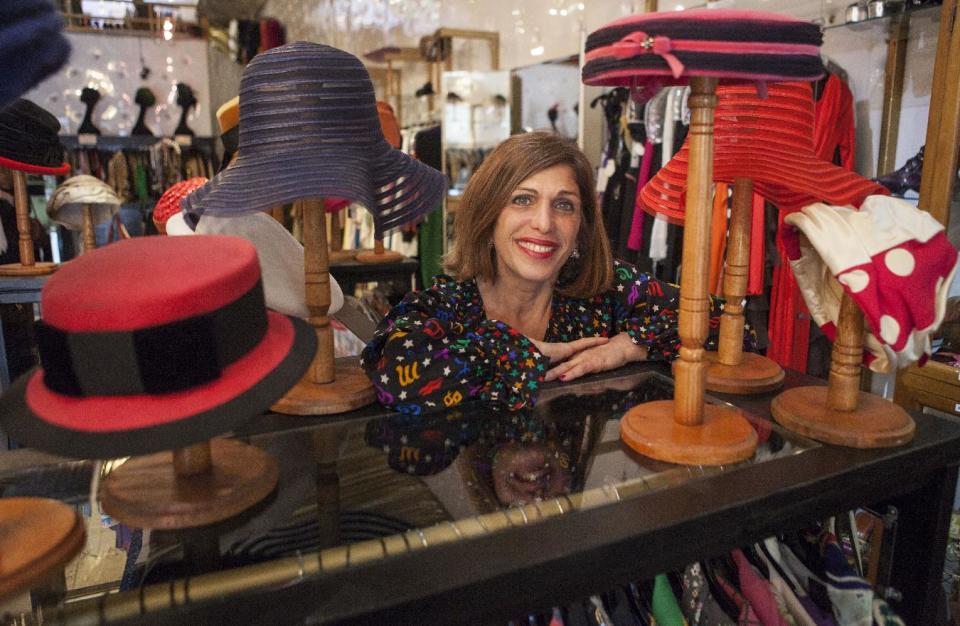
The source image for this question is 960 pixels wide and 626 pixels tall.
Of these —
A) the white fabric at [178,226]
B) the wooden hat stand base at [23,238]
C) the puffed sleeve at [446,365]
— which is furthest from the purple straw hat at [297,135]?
the wooden hat stand base at [23,238]

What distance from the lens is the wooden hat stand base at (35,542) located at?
22.9 inches

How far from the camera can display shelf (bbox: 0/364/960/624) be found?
0.64m

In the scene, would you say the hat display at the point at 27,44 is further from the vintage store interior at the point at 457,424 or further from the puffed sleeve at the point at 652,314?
the puffed sleeve at the point at 652,314

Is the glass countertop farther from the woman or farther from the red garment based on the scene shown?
the red garment

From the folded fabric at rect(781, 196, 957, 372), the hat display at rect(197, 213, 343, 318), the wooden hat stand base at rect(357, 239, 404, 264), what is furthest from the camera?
the wooden hat stand base at rect(357, 239, 404, 264)

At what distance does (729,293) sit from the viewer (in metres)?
1.23

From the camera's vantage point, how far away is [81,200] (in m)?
2.87

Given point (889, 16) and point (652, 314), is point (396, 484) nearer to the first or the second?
point (652, 314)

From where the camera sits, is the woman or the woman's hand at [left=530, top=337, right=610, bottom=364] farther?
the woman's hand at [left=530, top=337, right=610, bottom=364]

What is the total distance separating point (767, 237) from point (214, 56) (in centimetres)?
513

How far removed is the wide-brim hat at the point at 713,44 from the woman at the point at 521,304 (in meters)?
0.52

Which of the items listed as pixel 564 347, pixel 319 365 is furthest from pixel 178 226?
pixel 564 347

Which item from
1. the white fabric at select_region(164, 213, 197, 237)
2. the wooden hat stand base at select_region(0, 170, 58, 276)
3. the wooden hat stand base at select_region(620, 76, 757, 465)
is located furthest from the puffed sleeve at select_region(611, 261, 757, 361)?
the wooden hat stand base at select_region(0, 170, 58, 276)

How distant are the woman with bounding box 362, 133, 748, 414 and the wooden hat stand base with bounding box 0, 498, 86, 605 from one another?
0.51 m
